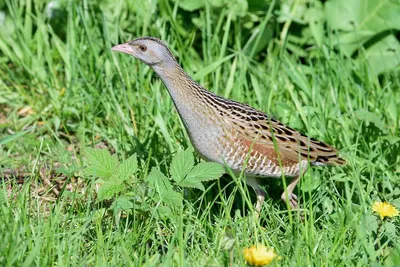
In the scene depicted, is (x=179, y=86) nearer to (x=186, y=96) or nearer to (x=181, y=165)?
(x=186, y=96)

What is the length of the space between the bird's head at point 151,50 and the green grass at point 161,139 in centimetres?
58

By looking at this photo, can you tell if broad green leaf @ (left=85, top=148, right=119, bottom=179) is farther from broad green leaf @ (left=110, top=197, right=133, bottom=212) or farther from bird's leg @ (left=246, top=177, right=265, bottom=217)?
bird's leg @ (left=246, top=177, right=265, bottom=217)

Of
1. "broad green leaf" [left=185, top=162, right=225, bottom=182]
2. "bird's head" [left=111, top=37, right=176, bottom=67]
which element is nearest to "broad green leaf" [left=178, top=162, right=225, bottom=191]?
"broad green leaf" [left=185, top=162, right=225, bottom=182]

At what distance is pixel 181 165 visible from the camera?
425cm

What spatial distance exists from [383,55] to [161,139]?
2.10 meters

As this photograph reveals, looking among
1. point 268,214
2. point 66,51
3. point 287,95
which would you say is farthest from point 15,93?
point 268,214

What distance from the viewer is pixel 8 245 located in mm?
3668

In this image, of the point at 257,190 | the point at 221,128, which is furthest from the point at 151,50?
the point at 257,190

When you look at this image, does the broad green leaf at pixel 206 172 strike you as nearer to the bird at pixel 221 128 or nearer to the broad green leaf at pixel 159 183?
the broad green leaf at pixel 159 183

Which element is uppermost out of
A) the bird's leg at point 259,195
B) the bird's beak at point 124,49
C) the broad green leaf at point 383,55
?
the bird's beak at point 124,49

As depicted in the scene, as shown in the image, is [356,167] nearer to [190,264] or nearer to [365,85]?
[365,85]

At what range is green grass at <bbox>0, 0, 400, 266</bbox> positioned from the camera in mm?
3949

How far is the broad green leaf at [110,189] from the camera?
163 inches

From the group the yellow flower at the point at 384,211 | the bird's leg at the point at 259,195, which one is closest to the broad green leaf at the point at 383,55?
the bird's leg at the point at 259,195
